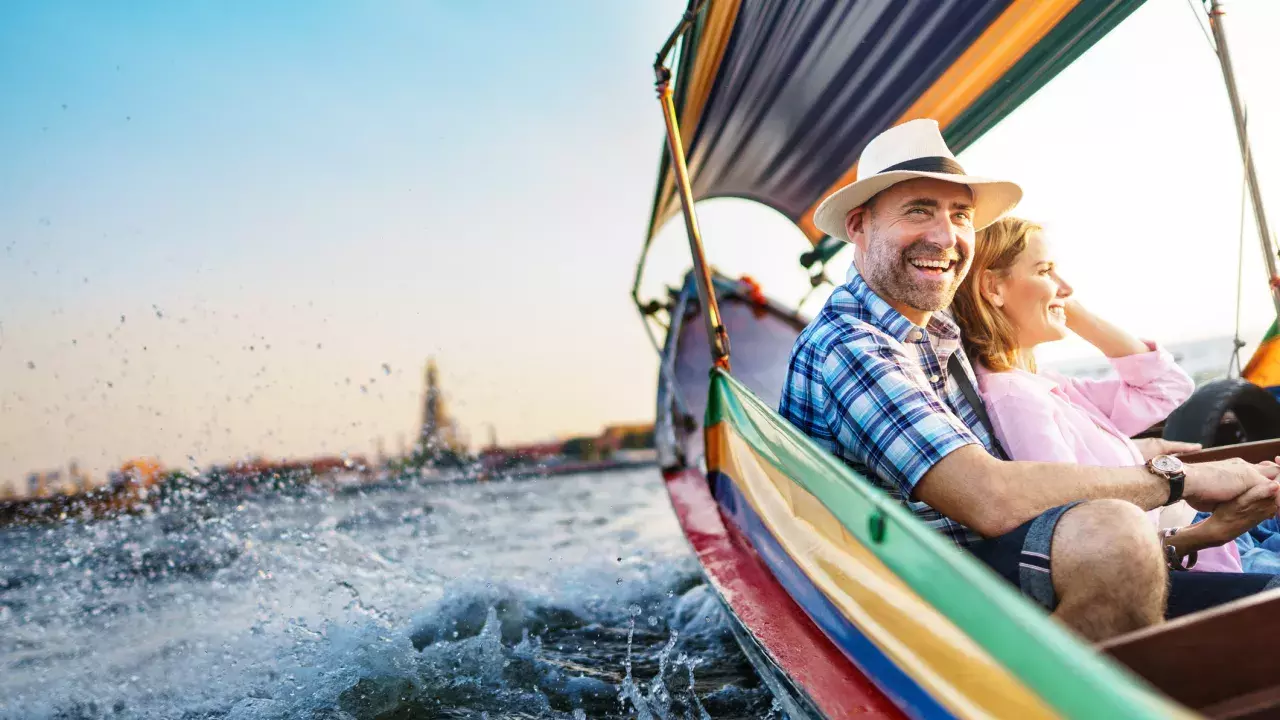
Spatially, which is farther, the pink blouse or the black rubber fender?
the black rubber fender

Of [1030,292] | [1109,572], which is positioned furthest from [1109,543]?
[1030,292]

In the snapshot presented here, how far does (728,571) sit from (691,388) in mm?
3643

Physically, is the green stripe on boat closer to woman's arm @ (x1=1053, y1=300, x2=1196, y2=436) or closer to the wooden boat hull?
the wooden boat hull

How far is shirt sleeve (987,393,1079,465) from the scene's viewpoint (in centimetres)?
199

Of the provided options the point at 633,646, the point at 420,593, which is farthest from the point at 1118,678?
the point at 420,593

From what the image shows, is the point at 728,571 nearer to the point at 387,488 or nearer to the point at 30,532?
the point at 30,532

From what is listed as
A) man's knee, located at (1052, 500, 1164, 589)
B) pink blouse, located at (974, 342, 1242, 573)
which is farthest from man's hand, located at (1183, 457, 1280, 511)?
man's knee, located at (1052, 500, 1164, 589)

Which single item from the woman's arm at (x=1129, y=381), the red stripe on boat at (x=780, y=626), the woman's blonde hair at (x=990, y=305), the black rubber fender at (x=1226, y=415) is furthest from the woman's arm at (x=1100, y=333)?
the red stripe on boat at (x=780, y=626)

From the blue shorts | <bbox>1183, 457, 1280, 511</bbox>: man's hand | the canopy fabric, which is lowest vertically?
the blue shorts

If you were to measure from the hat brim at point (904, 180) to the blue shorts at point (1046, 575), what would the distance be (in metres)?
1.00

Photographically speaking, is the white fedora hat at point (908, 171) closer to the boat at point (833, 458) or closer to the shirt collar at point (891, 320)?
the shirt collar at point (891, 320)

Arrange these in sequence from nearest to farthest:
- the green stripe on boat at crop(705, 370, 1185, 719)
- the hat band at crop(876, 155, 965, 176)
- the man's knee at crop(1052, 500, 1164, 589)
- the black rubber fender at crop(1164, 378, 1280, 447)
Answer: the green stripe on boat at crop(705, 370, 1185, 719), the man's knee at crop(1052, 500, 1164, 589), the hat band at crop(876, 155, 965, 176), the black rubber fender at crop(1164, 378, 1280, 447)

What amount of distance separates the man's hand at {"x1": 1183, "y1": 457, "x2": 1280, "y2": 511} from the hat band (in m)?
0.99

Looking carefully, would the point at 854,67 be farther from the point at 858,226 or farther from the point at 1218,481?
the point at 1218,481
